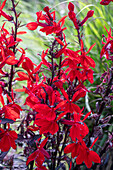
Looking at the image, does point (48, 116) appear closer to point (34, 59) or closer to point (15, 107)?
point (15, 107)

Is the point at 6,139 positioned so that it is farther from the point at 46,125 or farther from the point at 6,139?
the point at 46,125

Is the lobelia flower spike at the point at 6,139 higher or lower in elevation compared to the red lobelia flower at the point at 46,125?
lower

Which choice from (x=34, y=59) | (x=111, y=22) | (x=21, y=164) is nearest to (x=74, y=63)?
(x=21, y=164)

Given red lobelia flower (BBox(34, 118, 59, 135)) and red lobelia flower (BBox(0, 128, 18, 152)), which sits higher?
red lobelia flower (BBox(34, 118, 59, 135))

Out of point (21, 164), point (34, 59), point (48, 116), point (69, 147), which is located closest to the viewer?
point (48, 116)

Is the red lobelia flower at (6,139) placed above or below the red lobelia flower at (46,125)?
below

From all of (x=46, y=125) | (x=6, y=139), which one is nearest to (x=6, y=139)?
(x=6, y=139)

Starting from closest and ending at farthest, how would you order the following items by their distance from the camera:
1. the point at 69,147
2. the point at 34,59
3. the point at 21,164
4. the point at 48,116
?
the point at 48,116, the point at 69,147, the point at 21,164, the point at 34,59

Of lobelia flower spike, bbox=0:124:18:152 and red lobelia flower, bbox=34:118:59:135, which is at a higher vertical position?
red lobelia flower, bbox=34:118:59:135

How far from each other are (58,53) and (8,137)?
0.86 feet

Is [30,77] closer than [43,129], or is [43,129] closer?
[43,129]

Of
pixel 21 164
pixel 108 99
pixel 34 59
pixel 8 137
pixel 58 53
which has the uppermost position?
pixel 34 59

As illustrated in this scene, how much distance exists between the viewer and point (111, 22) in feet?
6.41

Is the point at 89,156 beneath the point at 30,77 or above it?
beneath
